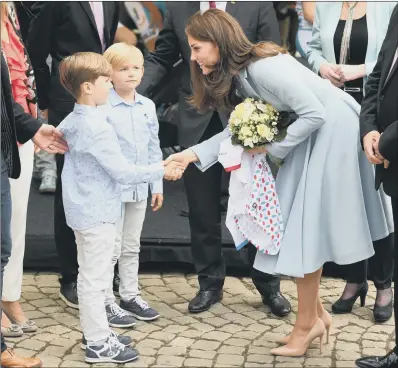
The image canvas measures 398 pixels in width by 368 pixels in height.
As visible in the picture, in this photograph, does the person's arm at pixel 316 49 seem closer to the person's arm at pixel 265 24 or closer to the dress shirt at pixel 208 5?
the person's arm at pixel 265 24

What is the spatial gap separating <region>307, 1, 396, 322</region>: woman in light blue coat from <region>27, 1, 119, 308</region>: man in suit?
133 cm

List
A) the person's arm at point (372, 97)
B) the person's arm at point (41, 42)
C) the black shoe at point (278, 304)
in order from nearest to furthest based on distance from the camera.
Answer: the person's arm at point (372, 97)
the black shoe at point (278, 304)
the person's arm at point (41, 42)

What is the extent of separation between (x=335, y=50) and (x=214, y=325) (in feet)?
5.75

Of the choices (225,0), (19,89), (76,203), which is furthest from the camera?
(225,0)

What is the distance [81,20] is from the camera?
588cm

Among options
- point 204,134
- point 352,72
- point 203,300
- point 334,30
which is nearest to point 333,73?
point 352,72

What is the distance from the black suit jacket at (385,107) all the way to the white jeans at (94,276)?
135cm

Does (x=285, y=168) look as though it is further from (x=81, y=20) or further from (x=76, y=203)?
(x=81, y=20)

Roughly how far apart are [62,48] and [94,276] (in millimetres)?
1550

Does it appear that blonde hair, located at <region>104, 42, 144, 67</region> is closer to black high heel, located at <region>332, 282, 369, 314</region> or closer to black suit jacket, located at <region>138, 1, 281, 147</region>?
black suit jacket, located at <region>138, 1, 281, 147</region>

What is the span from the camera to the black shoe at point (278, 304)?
18.8 ft

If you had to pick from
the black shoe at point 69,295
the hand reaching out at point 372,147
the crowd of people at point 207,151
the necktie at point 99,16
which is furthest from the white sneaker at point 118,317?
the hand reaching out at point 372,147

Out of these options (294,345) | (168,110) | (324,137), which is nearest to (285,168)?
(324,137)

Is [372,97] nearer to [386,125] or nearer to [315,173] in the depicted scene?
[386,125]
